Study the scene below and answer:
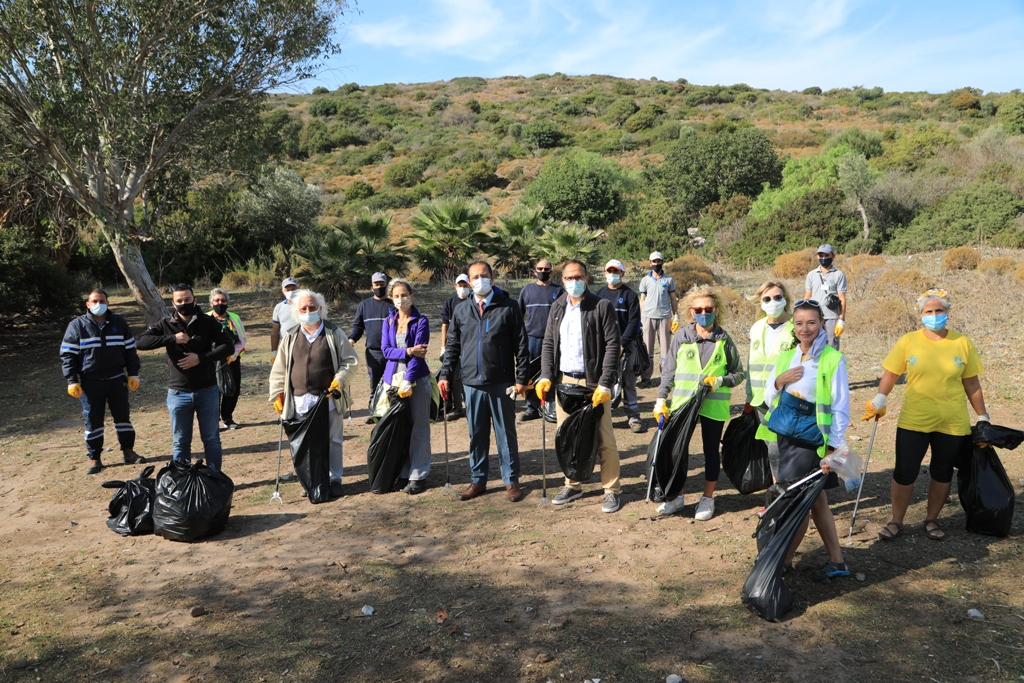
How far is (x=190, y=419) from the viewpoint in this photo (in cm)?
603

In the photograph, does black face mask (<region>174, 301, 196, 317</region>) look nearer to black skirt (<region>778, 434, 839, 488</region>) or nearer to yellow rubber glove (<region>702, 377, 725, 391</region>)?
yellow rubber glove (<region>702, 377, 725, 391</region>)

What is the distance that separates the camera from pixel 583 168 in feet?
96.2

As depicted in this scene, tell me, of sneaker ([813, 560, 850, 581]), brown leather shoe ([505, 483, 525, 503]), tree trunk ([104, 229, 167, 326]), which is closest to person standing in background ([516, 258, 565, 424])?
brown leather shoe ([505, 483, 525, 503])

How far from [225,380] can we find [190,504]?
3458 mm

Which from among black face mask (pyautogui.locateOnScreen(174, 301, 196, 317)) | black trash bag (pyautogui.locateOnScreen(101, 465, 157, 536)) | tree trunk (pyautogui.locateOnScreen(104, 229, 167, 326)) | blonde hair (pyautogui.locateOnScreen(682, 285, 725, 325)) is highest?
tree trunk (pyautogui.locateOnScreen(104, 229, 167, 326))

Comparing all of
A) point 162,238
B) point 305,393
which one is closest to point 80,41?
point 162,238

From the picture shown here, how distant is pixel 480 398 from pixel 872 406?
2891mm

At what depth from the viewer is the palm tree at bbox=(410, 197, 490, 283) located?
1777 centimetres

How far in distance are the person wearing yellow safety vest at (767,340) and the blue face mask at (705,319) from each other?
0.30 metres

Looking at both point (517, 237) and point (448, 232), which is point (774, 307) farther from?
point (517, 237)

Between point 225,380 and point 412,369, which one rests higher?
point 412,369

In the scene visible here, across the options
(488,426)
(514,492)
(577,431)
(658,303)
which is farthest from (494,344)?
(658,303)

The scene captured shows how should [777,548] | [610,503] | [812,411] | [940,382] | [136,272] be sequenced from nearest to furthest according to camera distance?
[777,548]
[812,411]
[940,382]
[610,503]
[136,272]

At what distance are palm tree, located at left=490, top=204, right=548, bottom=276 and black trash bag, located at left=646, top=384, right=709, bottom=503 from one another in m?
13.9
